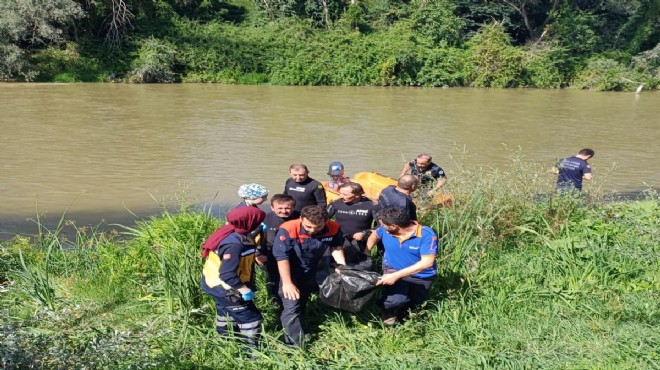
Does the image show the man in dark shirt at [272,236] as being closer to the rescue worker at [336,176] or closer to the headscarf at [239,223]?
the headscarf at [239,223]

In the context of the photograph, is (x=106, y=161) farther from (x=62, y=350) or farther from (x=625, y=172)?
(x=625, y=172)

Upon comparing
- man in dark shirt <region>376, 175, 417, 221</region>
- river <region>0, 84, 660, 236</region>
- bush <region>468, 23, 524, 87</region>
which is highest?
man in dark shirt <region>376, 175, 417, 221</region>

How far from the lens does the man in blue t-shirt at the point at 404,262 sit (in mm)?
4348

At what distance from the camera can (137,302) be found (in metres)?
4.85

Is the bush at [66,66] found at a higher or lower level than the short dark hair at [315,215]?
lower

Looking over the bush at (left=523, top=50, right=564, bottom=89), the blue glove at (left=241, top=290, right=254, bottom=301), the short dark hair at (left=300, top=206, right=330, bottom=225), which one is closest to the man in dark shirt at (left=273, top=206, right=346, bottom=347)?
the short dark hair at (left=300, top=206, right=330, bottom=225)

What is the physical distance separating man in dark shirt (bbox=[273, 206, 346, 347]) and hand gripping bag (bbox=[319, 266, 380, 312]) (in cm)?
20

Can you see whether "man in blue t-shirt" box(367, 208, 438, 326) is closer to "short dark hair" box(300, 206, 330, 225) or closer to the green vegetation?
"short dark hair" box(300, 206, 330, 225)

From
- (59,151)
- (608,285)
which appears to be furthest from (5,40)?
(608,285)

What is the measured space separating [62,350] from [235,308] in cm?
133

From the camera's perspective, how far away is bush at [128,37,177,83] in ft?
93.3

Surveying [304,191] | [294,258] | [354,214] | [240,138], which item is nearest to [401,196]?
[354,214]

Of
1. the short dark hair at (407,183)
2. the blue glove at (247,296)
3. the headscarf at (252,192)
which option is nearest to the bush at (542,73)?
the short dark hair at (407,183)

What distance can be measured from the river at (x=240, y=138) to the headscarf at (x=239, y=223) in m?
4.65
